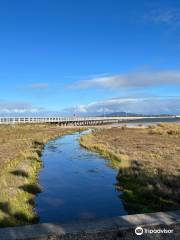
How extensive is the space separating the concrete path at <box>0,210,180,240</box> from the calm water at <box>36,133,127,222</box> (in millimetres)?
3233

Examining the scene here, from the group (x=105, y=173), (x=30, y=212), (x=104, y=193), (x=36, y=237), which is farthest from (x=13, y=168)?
(x=36, y=237)

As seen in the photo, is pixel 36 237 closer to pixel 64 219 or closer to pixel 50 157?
pixel 64 219

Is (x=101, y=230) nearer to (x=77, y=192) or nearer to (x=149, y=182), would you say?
(x=77, y=192)

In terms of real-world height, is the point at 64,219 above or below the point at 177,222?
below

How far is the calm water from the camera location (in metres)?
12.6

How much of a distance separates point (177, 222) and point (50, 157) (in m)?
20.9

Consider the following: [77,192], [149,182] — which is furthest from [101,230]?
[149,182]

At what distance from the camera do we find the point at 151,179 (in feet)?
56.2

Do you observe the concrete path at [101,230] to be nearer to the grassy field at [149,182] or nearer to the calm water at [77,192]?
the grassy field at [149,182]

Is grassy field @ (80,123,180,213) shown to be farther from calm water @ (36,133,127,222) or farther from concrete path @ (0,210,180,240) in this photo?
concrete path @ (0,210,180,240)

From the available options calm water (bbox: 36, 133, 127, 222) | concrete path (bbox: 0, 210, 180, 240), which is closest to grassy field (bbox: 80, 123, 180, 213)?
calm water (bbox: 36, 133, 127, 222)

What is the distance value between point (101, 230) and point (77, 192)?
7.68m

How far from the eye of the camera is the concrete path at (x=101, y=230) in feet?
26.5

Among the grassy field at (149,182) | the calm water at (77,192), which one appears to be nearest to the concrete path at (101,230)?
the grassy field at (149,182)
